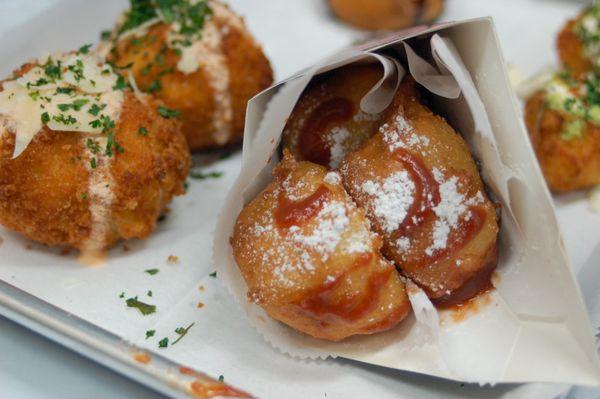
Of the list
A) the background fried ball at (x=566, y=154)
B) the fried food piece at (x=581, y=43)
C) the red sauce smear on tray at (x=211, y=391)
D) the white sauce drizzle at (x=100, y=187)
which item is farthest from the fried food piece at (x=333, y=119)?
the fried food piece at (x=581, y=43)

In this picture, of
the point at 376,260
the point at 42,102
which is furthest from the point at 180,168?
the point at 376,260

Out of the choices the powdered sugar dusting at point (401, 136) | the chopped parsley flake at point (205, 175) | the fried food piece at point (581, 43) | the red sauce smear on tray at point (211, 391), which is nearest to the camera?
the red sauce smear on tray at point (211, 391)

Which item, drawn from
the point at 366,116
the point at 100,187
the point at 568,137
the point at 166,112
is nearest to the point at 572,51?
the point at 568,137

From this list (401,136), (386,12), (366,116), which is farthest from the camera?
(386,12)

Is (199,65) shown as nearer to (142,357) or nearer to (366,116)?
(366,116)

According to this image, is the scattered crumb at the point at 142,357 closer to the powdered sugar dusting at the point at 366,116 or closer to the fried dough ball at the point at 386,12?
the powdered sugar dusting at the point at 366,116

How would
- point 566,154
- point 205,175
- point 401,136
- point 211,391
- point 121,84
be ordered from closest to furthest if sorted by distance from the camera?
point 211,391, point 401,136, point 121,84, point 566,154, point 205,175

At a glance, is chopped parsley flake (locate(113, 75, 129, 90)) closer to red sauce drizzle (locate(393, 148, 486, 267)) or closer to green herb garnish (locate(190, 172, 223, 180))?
green herb garnish (locate(190, 172, 223, 180))
